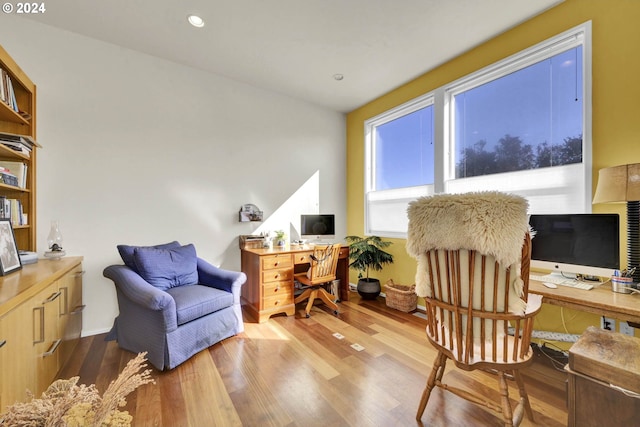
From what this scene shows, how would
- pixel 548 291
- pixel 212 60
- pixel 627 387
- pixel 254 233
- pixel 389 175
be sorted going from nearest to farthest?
pixel 627 387, pixel 548 291, pixel 212 60, pixel 254 233, pixel 389 175

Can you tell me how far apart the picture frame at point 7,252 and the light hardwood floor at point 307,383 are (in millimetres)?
861

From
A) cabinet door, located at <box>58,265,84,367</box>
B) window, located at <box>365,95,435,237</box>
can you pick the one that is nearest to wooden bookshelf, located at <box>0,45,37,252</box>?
cabinet door, located at <box>58,265,84,367</box>

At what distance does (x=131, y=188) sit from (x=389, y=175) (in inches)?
124

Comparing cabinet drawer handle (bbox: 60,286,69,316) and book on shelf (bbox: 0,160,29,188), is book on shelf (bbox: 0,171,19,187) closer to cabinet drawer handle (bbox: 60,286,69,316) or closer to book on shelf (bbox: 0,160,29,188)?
book on shelf (bbox: 0,160,29,188)

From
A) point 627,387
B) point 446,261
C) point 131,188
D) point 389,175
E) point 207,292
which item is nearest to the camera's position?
point 627,387

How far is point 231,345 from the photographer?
231cm

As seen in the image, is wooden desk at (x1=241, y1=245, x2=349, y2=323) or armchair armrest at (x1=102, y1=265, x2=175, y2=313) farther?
wooden desk at (x1=241, y1=245, x2=349, y2=323)

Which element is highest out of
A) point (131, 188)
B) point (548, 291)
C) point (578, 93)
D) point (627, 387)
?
point (578, 93)

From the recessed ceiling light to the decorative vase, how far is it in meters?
3.37

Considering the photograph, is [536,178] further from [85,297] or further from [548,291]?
[85,297]

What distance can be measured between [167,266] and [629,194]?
11.1 ft

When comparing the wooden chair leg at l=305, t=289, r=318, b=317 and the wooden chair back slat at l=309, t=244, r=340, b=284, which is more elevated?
the wooden chair back slat at l=309, t=244, r=340, b=284

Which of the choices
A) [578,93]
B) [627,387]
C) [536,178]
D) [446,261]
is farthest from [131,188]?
[578,93]

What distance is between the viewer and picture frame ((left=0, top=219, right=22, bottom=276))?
1.56 metres
